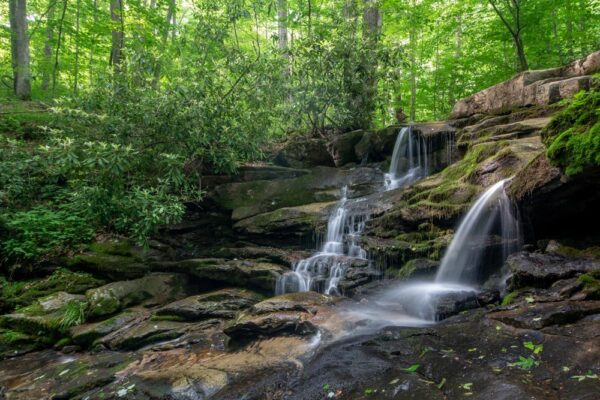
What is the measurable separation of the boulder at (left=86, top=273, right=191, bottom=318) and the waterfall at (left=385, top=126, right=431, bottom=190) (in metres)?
→ 6.14

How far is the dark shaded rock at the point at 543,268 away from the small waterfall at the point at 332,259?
3053 millimetres

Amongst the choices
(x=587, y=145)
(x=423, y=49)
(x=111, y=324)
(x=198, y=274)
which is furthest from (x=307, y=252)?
(x=423, y=49)

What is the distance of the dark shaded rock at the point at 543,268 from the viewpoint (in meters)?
4.87

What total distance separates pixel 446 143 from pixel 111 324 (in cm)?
915

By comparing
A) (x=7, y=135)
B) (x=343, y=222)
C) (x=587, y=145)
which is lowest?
(x=343, y=222)

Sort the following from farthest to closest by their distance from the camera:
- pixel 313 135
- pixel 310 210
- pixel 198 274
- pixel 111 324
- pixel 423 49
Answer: pixel 423 49 → pixel 313 135 → pixel 310 210 → pixel 198 274 → pixel 111 324

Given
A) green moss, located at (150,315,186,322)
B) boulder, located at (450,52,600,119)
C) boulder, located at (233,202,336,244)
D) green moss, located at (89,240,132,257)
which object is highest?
boulder, located at (450,52,600,119)

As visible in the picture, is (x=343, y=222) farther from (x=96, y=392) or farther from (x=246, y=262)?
(x=96, y=392)

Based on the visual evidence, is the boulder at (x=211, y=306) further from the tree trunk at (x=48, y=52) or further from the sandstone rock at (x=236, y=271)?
the tree trunk at (x=48, y=52)

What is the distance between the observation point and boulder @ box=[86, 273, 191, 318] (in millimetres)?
7430

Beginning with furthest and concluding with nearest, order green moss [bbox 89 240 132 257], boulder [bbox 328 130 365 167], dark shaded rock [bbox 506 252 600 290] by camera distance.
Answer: boulder [bbox 328 130 365 167]
green moss [bbox 89 240 132 257]
dark shaded rock [bbox 506 252 600 290]

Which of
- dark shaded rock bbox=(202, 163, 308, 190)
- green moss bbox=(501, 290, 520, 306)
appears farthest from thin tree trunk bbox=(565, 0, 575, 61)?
green moss bbox=(501, 290, 520, 306)

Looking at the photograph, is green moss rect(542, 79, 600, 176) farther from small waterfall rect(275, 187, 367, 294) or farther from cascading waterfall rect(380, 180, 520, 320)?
small waterfall rect(275, 187, 367, 294)

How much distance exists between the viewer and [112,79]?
909 centimetres
